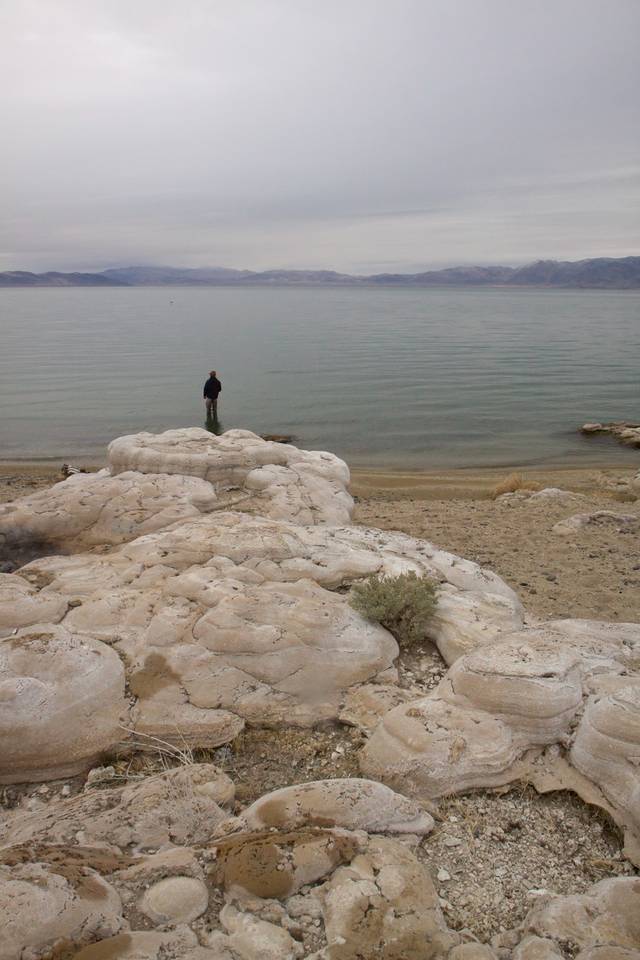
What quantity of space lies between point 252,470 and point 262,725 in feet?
17.8

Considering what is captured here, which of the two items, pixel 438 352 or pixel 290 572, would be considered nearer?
pixel 290 572

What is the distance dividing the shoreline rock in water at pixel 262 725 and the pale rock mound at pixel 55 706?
0.02 m

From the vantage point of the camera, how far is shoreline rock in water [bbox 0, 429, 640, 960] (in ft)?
10.5

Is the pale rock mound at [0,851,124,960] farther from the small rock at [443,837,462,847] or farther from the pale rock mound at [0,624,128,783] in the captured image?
the small rock at [443,837,462,847]

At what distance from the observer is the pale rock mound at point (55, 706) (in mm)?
4754

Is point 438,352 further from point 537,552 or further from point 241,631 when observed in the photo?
point 241,631

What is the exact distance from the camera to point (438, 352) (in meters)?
46.5

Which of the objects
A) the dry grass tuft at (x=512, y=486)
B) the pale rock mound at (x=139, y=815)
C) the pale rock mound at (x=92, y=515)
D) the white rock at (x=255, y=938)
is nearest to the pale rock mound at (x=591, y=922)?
the white rock at (x=255, y=938)

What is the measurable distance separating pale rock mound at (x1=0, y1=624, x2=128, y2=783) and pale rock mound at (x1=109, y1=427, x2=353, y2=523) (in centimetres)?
385

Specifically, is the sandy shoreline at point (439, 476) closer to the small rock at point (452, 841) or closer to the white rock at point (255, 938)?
the small rock at point (452, 841)

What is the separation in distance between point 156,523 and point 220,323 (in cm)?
7572

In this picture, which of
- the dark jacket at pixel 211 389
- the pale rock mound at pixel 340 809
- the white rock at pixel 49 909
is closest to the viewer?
the white rock at pixel 49 909

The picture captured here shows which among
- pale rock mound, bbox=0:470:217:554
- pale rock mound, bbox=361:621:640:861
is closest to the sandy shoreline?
pale rock mound, bbox=0:470:217:554

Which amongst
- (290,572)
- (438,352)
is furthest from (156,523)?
(438,352)
